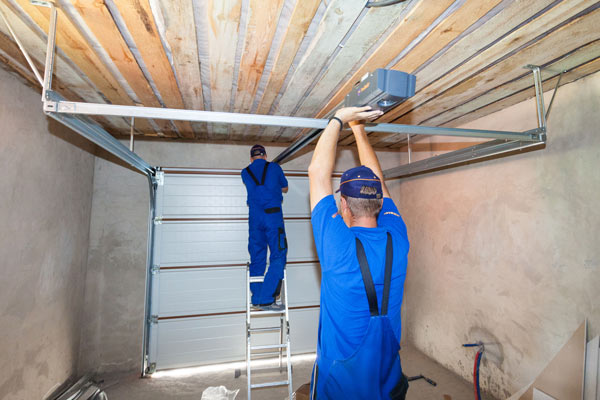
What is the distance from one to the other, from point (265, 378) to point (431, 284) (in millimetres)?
2863

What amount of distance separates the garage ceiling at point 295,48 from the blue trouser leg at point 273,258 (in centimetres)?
146

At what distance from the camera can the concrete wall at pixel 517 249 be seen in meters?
2.62

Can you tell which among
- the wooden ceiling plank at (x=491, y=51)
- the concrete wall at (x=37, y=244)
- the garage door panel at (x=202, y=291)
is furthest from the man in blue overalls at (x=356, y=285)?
the garage door panel at (x=202, y=291)

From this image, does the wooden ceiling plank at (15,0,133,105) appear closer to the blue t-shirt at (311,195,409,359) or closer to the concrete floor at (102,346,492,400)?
the blue t-shirt at (311,195,409,359)

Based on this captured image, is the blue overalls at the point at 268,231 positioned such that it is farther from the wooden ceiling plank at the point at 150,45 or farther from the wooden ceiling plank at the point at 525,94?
the wooden ceiling plank at the point at 525,94

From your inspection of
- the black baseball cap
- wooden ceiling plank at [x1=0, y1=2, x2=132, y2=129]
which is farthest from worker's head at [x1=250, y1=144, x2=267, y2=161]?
the black baseball cap

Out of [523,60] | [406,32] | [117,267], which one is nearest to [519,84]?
[523,60]

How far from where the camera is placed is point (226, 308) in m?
4.50

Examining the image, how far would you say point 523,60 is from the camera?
2301 millimetres

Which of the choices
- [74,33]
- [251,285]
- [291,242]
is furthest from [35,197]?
[291,242]

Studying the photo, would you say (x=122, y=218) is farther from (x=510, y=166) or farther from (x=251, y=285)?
(x=510, y=166)

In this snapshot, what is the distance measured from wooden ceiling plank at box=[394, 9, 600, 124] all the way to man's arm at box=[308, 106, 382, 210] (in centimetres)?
149

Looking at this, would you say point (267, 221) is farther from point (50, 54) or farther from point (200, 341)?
point (50, 54)

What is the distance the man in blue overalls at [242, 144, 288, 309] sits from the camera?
3764 millimetres
